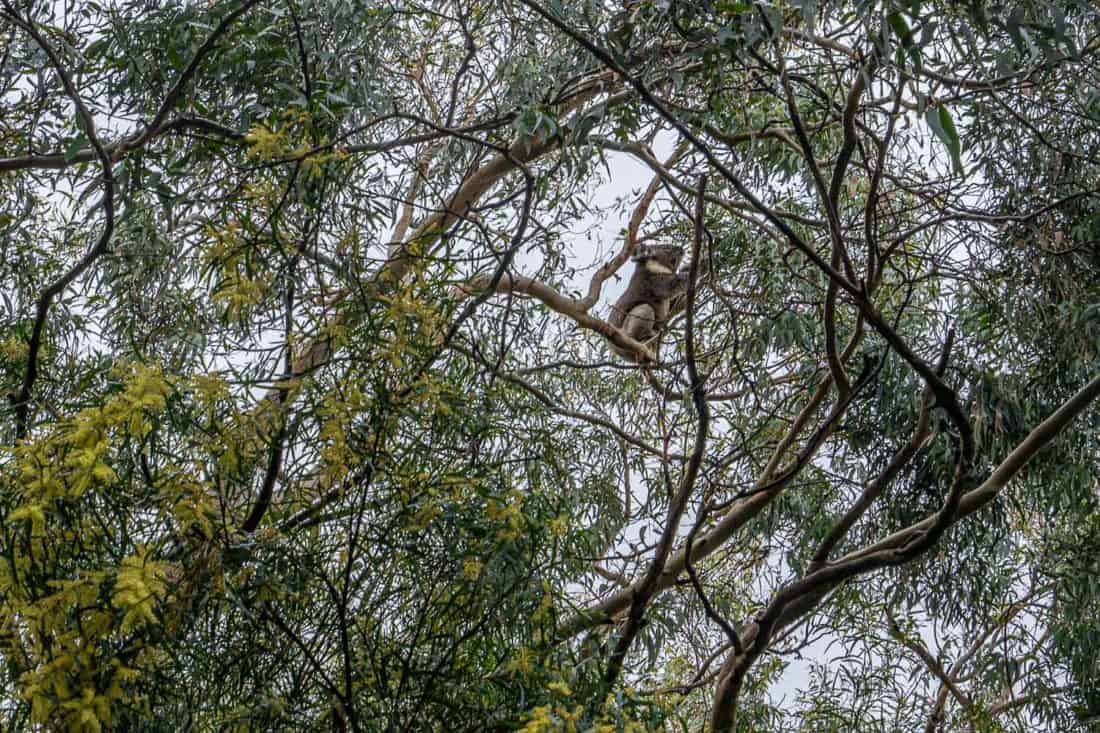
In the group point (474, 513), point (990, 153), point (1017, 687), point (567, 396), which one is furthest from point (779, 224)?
point (1017, 687)

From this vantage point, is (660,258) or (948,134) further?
(660,258)

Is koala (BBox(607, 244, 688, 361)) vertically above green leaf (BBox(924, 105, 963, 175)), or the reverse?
koala (BBox(607, 244, 688, 361))

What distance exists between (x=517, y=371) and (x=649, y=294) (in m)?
1.39

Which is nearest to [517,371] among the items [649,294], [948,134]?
[649,294]

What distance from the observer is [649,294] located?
4.20 m

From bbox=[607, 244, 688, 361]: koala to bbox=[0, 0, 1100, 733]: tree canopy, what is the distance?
0.34 feet

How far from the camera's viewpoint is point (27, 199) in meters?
2.96

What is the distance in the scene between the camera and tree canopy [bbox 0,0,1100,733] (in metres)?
1.53

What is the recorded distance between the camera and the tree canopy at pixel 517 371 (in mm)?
1533

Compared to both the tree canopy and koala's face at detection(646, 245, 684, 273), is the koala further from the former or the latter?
the tree canopy

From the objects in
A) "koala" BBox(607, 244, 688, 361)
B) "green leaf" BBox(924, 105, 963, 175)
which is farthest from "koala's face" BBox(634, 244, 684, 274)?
"green leaf" BBox(924, 105, 963, 175)

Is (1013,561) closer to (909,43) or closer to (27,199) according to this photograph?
(909,43)

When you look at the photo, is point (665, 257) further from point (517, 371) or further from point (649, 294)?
point (517, 371)

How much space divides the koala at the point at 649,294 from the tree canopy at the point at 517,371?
0.10m
